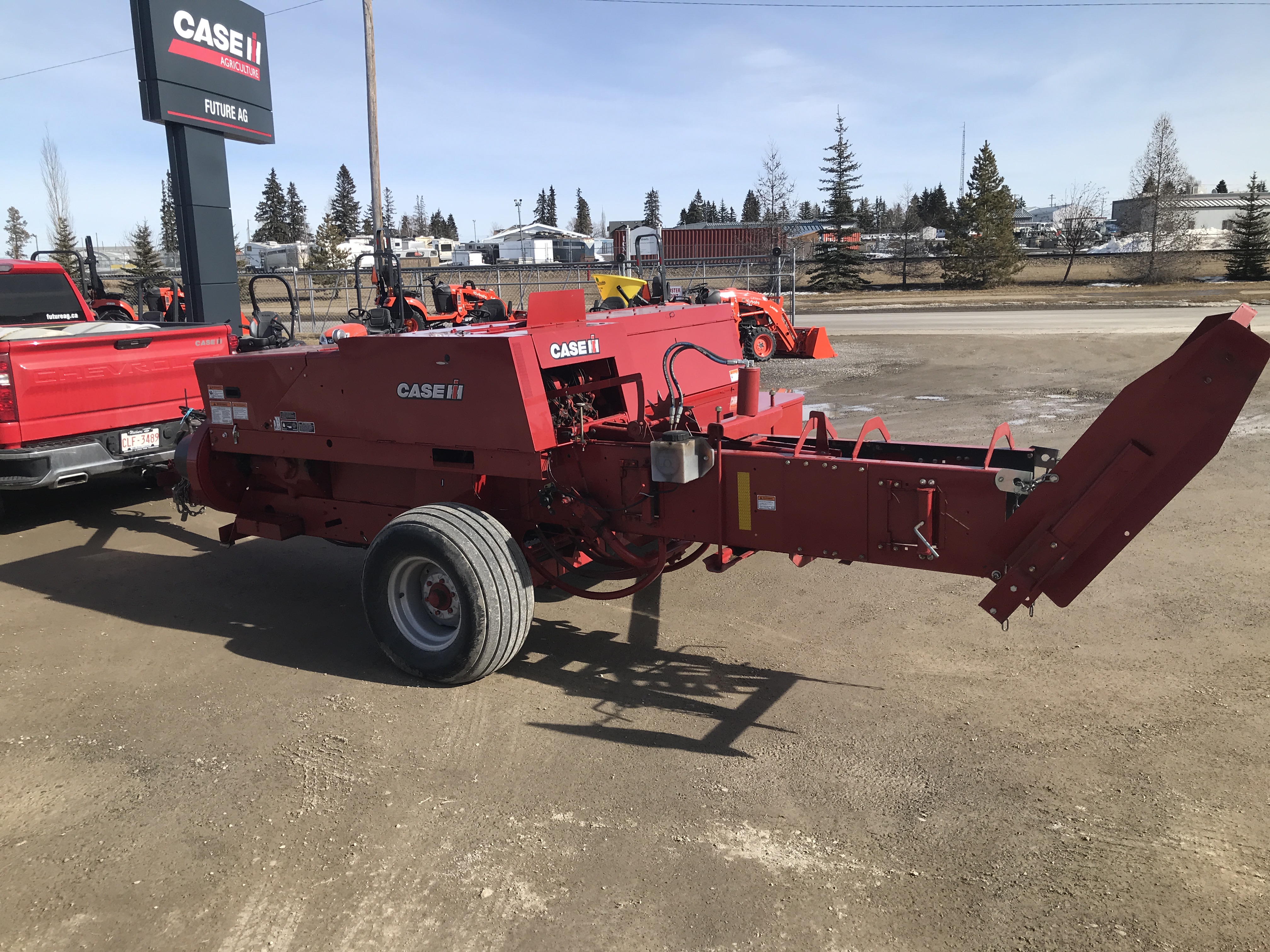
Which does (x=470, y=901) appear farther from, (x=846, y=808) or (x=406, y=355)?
(x=406, y=355)

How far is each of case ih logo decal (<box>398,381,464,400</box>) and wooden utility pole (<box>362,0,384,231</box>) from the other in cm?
1552

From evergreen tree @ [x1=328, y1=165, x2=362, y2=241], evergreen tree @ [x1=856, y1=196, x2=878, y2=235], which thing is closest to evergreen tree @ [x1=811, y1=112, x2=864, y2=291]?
evergreen tree @ [x1=856, y1=196, x2=878, y2=235]

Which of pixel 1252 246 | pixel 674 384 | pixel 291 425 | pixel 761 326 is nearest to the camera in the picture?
pixel 674 384

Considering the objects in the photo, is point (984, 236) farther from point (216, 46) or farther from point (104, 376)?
point (104, 376)

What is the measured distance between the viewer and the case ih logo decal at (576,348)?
4.52 m

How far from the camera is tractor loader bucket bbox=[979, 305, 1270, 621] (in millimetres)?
3127

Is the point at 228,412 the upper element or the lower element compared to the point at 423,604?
upper

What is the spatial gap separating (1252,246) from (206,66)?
45.4 m

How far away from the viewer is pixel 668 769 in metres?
3.81

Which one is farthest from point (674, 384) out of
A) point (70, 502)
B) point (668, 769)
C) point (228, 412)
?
point (70, 502)

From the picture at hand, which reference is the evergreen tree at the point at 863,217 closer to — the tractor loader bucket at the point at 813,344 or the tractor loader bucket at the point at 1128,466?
the tractor loader bucket at the point at 813,344

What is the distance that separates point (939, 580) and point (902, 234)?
62366 mm

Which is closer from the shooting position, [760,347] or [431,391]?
[431,391]

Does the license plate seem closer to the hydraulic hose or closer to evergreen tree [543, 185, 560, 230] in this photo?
the hydraulic hose
